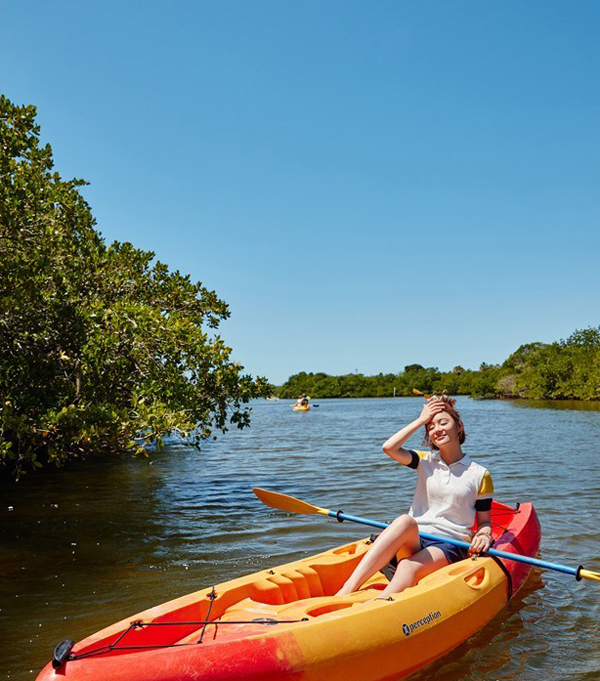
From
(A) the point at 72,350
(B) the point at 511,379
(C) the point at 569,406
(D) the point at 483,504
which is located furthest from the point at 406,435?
(B) the point at 511,379

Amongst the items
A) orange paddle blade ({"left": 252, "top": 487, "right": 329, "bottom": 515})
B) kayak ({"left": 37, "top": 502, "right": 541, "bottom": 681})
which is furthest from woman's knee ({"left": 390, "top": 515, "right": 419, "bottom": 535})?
orange paddle blade ({"left": 252, "top": 487, "right": 329, "bottom": 515})

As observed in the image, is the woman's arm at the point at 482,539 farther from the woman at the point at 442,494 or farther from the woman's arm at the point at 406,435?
the woman's arm at the point at 406,435

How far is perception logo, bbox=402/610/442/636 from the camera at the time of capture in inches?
159

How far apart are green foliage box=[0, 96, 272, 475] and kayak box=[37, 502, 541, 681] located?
382 centimetres

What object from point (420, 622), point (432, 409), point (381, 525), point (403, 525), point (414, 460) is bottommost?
point (420, 622)

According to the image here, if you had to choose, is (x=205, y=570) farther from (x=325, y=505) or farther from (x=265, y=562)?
(x=325, y=505)

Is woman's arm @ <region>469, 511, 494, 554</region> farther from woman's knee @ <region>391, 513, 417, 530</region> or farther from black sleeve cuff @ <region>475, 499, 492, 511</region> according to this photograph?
woman's knee @ <region>391, 513, 417, 530</region>

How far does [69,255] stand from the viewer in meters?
10.5

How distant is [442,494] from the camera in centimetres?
488

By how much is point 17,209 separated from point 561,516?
29.4 feet

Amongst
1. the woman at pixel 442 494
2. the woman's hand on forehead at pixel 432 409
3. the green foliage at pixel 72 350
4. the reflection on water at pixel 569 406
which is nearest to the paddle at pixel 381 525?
the woman at pixel 442 494

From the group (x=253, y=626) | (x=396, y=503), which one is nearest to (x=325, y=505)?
(x=396, y=503)

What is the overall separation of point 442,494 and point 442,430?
517 mm

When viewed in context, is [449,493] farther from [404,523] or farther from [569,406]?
[569,406]
